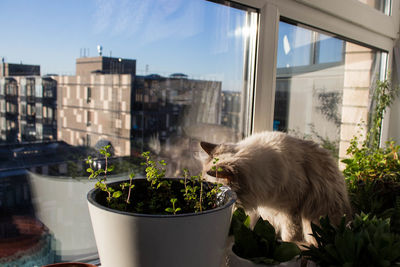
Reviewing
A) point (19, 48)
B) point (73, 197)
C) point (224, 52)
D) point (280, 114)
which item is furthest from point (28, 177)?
point (280, 114)

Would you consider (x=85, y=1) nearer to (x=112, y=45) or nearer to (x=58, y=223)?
(x=112, y=45)

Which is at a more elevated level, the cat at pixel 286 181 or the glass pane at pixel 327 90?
the glass pane at pixel 327 90

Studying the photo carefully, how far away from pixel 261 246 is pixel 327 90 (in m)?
1.08

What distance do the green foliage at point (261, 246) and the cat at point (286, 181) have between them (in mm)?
144

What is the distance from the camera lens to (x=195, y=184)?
0.63 meters

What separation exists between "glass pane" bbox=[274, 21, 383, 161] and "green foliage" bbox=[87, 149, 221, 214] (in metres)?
0.73

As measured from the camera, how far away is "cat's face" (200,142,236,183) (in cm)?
74

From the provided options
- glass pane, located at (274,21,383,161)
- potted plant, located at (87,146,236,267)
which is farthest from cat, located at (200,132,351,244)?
glass pane, located at (274,21,383,161)

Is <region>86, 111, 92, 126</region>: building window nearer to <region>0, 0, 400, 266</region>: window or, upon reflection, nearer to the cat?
<region>0, 0, 400, 266</region>: window

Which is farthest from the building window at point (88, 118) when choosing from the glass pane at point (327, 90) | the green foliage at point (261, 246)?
the glass pane at point (327, 90)

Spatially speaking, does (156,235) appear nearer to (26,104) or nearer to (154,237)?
(154,237)

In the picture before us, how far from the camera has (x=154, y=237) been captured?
17.4 inches

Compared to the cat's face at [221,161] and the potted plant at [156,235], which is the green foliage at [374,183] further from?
the potted plant at [156,235]

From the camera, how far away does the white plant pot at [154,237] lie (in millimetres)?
441
